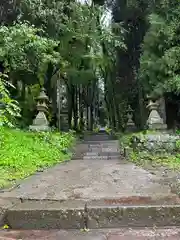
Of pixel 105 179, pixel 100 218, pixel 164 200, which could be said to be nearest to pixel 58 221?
pixel 100 218

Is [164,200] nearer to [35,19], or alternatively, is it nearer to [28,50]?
[28,50]

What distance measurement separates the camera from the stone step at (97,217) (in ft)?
Result: 8.71

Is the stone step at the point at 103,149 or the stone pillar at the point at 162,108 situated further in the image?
the stone pillar at the point at 162,108

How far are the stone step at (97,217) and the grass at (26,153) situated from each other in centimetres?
137

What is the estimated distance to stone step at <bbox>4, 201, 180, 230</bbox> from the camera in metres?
2.65

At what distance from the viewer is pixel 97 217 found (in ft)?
8.73

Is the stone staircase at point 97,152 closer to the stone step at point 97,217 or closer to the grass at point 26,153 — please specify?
the grass at point 26,153

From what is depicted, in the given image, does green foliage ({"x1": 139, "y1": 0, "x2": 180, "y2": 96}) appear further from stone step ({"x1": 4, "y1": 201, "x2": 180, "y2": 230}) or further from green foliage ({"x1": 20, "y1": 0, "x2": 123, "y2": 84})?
stone step ({"x1": 4, "y1": 201, "x2": 180, "y2": 230})

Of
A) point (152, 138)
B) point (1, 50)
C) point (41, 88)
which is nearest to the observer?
point (152, 138)

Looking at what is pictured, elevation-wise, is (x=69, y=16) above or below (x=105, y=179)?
above

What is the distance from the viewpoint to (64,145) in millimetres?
8969

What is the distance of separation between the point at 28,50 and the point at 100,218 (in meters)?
8.08

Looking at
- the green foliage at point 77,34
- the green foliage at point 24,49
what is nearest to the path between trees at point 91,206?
the green foliage at point 24,49

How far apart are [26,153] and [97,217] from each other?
419 centimetres
